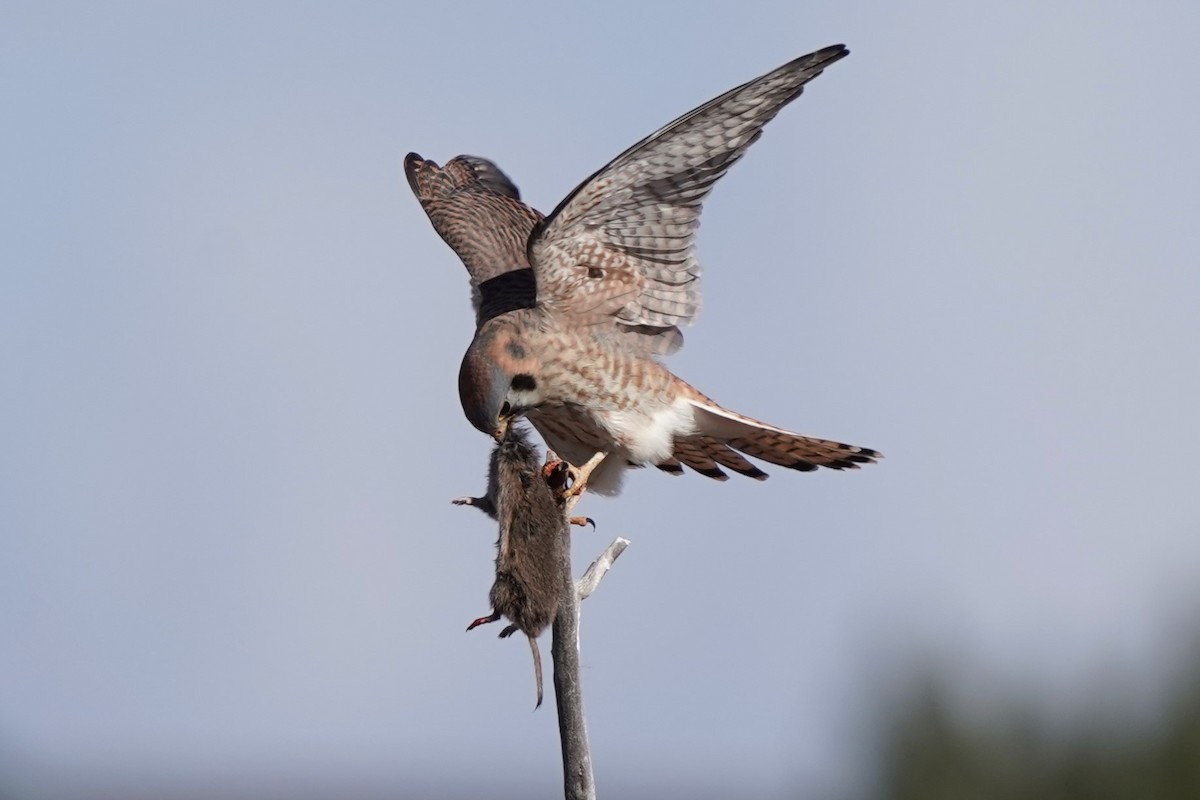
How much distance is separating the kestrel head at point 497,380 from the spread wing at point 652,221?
1.39 feet

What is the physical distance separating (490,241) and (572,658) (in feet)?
9.85

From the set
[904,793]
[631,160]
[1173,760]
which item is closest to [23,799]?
[904,793]

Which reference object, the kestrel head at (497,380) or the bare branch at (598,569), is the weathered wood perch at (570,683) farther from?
the kestrel head at (497,380)

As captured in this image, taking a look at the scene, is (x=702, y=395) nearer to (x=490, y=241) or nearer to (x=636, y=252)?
(x=636, y=252)

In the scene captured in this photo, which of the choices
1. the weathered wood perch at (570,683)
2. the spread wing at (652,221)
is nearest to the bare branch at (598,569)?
the weathered wood perch at (570,683)

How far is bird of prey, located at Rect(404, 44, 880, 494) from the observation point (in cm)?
620

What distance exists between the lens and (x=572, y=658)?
4.98 meters

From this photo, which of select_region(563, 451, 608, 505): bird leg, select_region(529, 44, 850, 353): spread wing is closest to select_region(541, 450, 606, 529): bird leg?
select_region(563, 451, 608, 505): bird leg

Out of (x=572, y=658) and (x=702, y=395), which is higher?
(x=702, y=395)

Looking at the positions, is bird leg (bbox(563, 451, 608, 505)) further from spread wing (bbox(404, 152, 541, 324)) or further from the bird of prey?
spread wing (bbox(404, 152, 541, 324))

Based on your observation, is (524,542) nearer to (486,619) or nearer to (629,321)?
(486,619)

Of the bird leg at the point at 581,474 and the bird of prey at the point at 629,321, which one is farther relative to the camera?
the bird of prey at the point at 629,321

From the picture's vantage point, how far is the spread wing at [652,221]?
6.20m

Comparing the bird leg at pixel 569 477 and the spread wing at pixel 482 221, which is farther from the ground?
the spread wing at pixel 482 221
